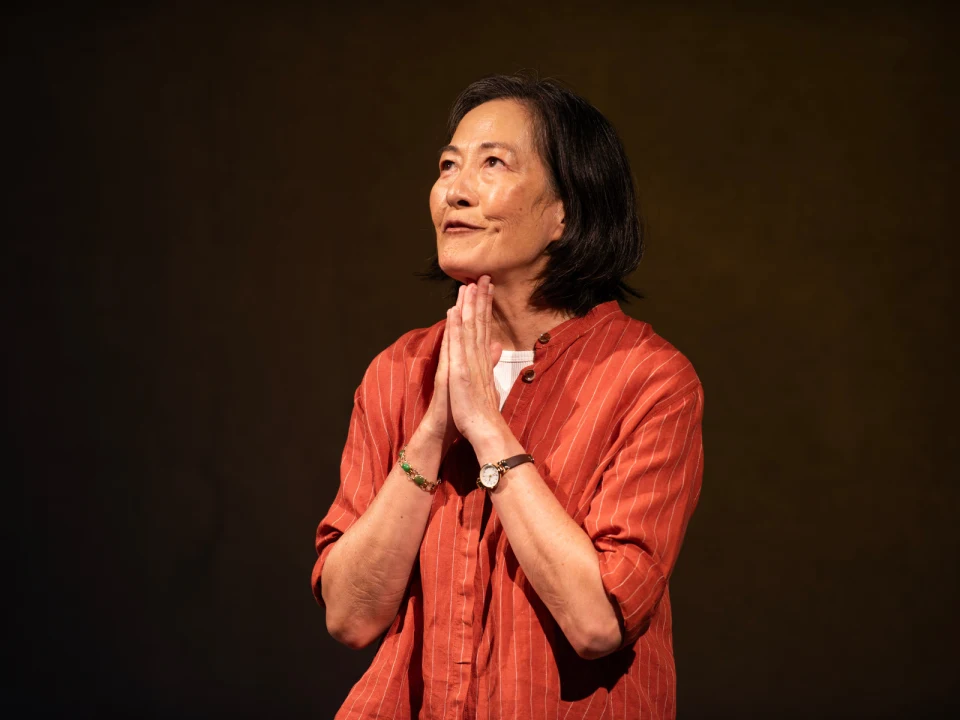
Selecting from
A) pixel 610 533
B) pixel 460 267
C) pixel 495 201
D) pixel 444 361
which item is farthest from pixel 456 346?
pixel 610 533

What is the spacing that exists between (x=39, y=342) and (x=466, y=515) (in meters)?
2.14

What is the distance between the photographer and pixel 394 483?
5.36 ft

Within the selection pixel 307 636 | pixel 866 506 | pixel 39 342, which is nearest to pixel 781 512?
pixel 866 506

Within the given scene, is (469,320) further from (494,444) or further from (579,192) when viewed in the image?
(579,192)

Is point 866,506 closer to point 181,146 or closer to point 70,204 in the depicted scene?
point 181,146

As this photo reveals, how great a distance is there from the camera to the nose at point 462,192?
174 cm

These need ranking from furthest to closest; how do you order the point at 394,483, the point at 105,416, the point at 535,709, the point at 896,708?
the point at 105,416 → the point at 896,708 → the point at 394,483 → the point at 535,709

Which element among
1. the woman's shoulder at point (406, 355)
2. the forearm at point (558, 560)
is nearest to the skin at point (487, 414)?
the forearm at point (558, 560)

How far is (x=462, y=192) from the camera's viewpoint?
1739mm

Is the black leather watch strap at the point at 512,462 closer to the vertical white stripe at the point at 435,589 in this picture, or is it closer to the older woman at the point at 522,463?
the older woman at the point at 522,463

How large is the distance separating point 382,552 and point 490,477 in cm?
22

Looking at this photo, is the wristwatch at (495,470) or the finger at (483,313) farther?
the finger at (483,313)

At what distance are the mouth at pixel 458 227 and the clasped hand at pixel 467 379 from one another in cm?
10

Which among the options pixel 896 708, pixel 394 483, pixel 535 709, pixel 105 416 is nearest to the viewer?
pixel 535 709
